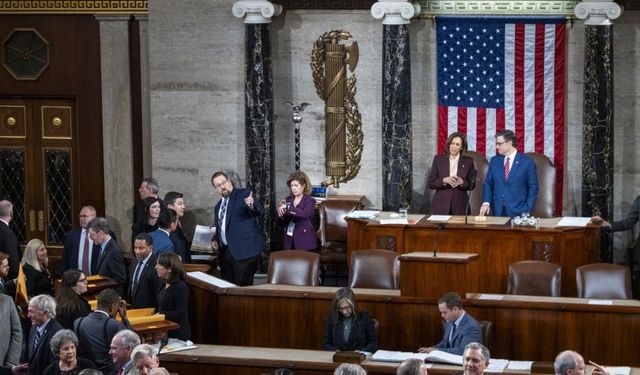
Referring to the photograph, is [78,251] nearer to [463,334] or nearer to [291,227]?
[291,227]

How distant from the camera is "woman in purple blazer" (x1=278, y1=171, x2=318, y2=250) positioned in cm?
1341

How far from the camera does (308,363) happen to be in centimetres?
992

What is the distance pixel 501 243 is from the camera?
1289 cm

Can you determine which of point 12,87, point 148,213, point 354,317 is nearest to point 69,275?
point 354,317

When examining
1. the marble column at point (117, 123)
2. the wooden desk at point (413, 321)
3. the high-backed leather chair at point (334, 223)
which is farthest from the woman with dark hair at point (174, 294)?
the marble column at point (117, 123)

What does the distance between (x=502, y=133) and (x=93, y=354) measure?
5612mm

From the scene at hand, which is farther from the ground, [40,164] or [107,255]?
[40,164]

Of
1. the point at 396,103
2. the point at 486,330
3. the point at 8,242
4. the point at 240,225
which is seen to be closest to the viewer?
the point at 486,330

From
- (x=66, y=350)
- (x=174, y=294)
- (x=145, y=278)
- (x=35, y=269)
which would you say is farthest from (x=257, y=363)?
(x=35, y=269)

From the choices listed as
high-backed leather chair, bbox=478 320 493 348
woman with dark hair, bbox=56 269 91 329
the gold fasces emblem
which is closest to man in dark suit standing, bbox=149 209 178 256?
woman with dark hair, bbox=56 269 91 329

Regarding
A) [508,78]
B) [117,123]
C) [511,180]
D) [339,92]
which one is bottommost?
[511,180]

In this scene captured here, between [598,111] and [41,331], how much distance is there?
7419 millimetres

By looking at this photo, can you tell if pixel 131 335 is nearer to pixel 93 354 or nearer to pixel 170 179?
pixel 93 354

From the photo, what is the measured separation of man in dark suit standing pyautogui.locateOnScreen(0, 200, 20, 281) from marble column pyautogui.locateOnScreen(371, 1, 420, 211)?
4564 mm
